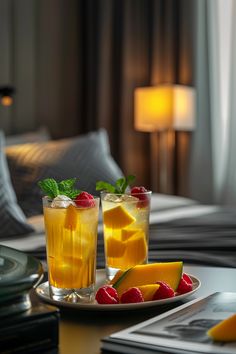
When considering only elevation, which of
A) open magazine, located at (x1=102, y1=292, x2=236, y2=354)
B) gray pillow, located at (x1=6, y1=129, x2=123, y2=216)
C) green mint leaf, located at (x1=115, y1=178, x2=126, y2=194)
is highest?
green mint leaf, located at (x1=115, y1=178, x2=126, y2=194)

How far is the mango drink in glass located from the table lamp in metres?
2.77

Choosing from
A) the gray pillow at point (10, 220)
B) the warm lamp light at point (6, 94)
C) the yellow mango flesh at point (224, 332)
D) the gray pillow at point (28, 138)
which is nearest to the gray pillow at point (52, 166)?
the gray pillow at point (10, 220)

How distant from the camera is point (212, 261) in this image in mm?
1596

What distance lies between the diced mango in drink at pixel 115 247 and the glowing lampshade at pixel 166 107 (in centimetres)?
262

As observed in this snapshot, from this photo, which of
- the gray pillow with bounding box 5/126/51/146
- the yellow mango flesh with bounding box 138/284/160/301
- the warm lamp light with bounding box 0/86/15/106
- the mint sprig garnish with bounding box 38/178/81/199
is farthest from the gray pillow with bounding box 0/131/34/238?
the warm lamp light with bounding box 0/86/15/106

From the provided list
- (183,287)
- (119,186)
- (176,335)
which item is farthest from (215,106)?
(176,335)

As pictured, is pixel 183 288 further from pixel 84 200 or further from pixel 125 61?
pixel 125 61

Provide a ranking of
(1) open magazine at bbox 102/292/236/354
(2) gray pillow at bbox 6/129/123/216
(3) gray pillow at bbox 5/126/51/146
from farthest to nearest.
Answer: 1. (3) gray pillow at bbox 5/126/51/146
2. (2) gray pillow at bbox 6/129/123/216
3. (1) open magazine at bbox 102/292/236/354

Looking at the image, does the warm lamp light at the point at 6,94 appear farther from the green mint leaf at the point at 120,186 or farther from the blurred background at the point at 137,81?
the green mint leaf at the point at 120,186

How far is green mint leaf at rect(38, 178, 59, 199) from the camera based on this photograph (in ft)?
3.60

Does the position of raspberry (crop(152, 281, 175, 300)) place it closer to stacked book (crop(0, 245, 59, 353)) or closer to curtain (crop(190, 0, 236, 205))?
stacked book (crop(0, 245, 59, 353))

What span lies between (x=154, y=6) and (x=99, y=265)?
2909mm

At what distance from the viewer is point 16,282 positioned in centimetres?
84

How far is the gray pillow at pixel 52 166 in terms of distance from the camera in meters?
2.56
